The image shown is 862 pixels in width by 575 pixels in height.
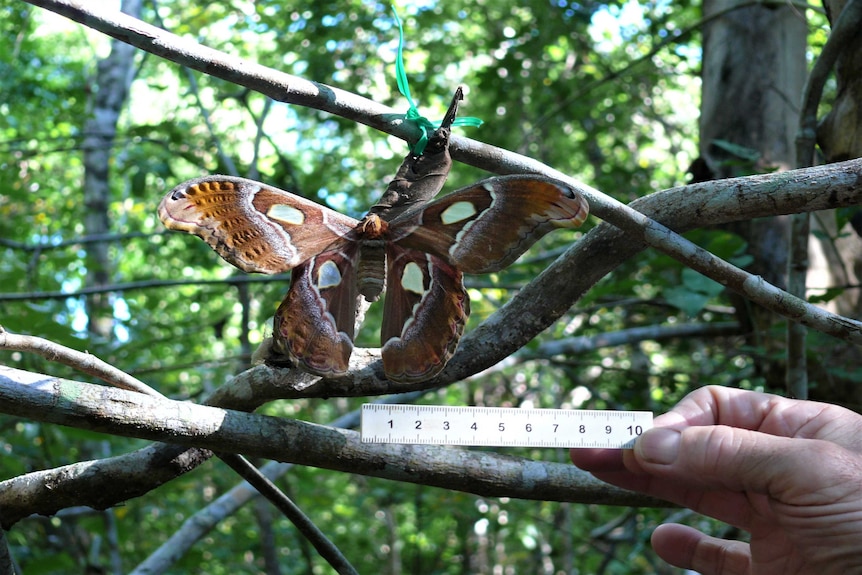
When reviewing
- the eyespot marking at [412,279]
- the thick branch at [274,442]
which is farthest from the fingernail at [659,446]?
the eyespot marking at [412,279]

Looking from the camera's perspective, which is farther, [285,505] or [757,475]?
[285,505]

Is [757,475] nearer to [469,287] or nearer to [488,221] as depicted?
[488,221]

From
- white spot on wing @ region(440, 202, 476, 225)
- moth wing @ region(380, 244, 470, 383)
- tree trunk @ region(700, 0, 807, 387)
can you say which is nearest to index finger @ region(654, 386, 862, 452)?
moth wing @ region(380, 244, 470, 383)

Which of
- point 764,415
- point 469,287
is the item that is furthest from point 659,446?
point 469,287

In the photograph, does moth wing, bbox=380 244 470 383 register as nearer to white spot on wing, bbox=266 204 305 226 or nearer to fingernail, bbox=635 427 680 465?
white spot on wing, bbox=266 204 305 226

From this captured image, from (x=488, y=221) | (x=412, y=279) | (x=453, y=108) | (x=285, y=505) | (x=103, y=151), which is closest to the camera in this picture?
(x=453, y=108)

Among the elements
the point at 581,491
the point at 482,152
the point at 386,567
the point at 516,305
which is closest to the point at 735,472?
the point at 581,491

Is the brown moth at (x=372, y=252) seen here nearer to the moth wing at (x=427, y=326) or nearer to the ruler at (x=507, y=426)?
the moth wing at (x=427, y=326)

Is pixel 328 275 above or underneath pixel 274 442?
above
